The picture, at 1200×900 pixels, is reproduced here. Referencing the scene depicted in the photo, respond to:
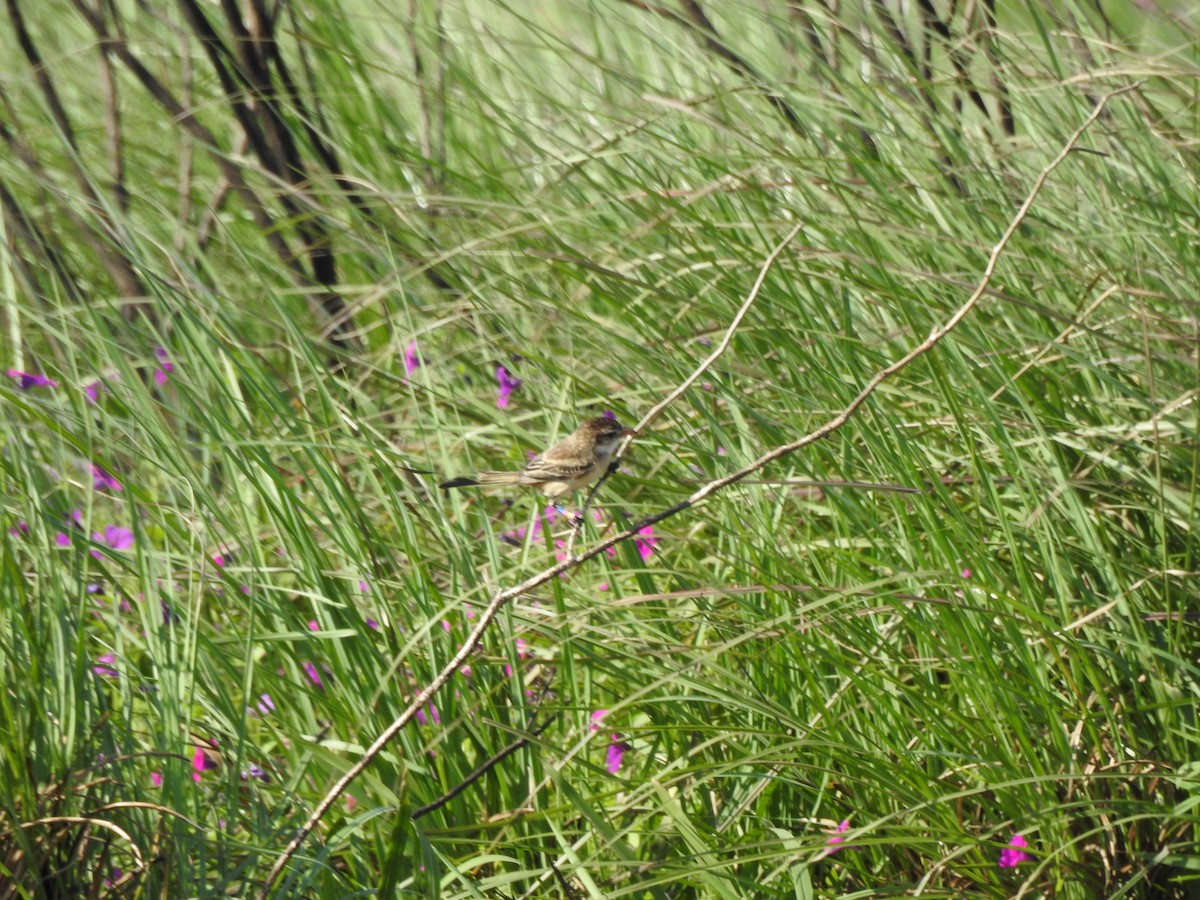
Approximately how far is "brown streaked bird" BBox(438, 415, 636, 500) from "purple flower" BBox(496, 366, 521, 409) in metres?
0.45

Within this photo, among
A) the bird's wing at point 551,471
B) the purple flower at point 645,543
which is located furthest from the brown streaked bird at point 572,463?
the purple flower at point 645,543

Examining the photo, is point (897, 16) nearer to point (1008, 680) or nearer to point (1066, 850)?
point (1008, 680)

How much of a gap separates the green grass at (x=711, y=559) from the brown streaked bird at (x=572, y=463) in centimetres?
7

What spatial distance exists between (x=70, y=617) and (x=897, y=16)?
2.24 metres

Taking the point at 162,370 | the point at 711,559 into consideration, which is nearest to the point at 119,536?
the point at 162,370

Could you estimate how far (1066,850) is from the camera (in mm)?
2111

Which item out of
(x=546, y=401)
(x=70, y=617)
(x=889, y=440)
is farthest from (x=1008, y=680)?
(x=70, y=617)

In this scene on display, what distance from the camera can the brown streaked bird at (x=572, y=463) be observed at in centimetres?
252

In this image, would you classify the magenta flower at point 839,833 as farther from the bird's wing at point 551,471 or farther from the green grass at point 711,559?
the bird's wing at point 551,471

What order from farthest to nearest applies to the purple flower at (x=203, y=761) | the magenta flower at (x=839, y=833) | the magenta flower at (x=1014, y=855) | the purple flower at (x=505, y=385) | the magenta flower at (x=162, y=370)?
the purple flower at (x=505, y=385) → the purple flower at (x=203, y=761) → the magenta flower at (x=162, y=370) → the magenta flower at (x=1014, y=855) → the magenta flower at (x=839, y=833)

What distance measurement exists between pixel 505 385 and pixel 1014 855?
1576mm

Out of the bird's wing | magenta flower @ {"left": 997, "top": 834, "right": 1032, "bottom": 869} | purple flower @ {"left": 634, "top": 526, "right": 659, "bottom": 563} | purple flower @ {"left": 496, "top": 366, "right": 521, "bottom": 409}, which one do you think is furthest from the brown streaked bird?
magenta flower @ {"left": 997, "top": 834, "right": 1032, "bottom": 869}

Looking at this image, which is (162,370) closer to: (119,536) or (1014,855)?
(119,536)

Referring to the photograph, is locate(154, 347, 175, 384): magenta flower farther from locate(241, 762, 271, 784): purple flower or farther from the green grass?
locate(241, 762, 271, 784): purple flower
